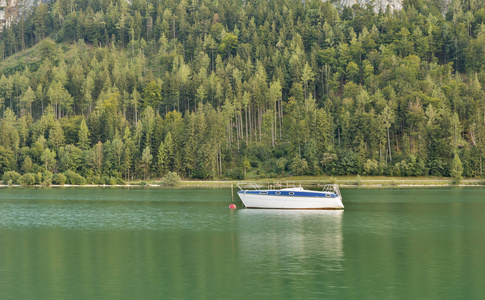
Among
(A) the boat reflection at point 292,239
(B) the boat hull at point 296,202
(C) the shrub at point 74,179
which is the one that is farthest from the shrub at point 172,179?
(A) the boat reflection at point 292,239

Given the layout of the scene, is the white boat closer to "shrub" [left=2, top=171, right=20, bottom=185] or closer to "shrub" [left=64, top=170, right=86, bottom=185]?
"shrub" [left=64, top=170, right=86, bottom=185]

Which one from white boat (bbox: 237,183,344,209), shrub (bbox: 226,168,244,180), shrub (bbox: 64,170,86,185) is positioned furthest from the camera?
shrub (bbox: 226,168,244,180)

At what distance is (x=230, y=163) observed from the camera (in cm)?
16712

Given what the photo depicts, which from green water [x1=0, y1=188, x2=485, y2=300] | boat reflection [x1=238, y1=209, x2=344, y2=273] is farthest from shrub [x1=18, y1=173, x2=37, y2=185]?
boat reflection [x1=238, y1=209, x2=344, y2=273]

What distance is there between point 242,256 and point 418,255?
50.8 feet

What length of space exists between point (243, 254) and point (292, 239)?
9.61 m

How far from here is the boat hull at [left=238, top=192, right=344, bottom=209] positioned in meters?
79.8

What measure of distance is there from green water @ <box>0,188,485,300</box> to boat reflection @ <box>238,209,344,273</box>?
0.39 ft

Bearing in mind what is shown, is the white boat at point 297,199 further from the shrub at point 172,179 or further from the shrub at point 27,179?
the shrub at point 27,179

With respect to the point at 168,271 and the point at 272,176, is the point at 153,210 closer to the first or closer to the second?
the point at 168,271

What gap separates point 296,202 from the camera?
80.1 m

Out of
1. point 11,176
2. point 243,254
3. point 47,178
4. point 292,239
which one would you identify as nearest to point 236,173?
point 47,178

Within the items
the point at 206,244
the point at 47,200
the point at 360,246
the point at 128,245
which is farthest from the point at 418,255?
the point at 47,200

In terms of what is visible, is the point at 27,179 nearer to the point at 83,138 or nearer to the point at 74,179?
the point at 74,179
